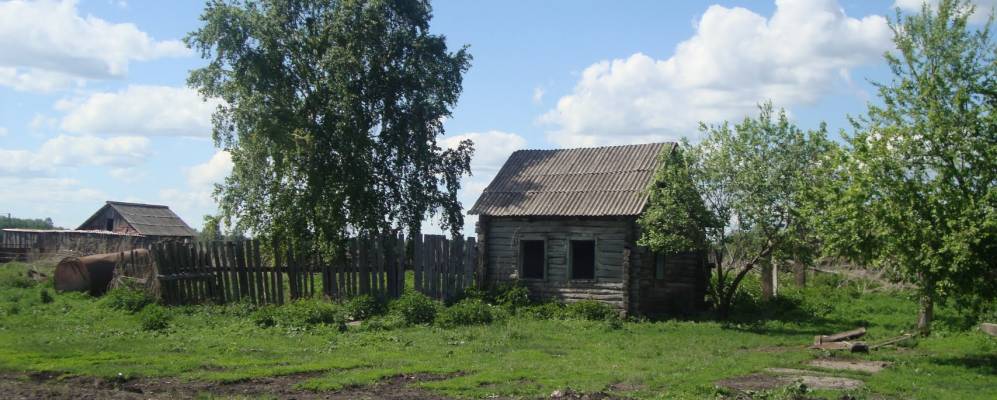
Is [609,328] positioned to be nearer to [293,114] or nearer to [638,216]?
[638,216]

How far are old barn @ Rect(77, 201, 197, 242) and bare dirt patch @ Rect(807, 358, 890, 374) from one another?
141 ft

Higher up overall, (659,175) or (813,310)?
(659,175)

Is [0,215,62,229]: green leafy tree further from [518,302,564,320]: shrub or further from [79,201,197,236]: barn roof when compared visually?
[518,302,564,320]: shrub

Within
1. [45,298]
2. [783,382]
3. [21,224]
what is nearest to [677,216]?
[783,382]

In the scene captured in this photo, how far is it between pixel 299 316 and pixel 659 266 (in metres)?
10.5

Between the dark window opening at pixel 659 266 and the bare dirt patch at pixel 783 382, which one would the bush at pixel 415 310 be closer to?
the dark window opening at pixel 659 266

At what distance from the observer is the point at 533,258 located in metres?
26.2

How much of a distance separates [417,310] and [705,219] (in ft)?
24.5

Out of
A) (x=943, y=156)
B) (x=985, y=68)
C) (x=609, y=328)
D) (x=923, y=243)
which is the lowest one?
(x=609, y=328)

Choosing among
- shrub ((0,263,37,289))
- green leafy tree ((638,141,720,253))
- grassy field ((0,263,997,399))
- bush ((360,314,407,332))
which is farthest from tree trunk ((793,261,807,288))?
shrub ((0,263,37,289))

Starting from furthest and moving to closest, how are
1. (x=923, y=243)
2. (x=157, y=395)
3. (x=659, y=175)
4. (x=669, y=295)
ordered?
1. (x=669, y=295)
2. (x=659, y=175)
3. (x=923, y=243)
4. (x=157, y=395)

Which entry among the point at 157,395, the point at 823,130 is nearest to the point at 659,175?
the point at 823,130

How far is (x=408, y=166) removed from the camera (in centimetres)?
2825

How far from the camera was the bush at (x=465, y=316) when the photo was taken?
1972 centimetres
